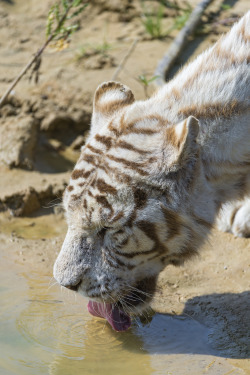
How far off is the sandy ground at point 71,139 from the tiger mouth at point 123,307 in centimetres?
46

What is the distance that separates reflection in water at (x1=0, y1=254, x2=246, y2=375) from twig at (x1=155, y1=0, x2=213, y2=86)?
10.7 feet

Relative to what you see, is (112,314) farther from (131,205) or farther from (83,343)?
(131,205)

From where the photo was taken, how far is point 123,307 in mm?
4223

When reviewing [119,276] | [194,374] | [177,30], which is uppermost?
[119,276]

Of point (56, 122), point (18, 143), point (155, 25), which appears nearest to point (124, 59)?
point (155, 25)

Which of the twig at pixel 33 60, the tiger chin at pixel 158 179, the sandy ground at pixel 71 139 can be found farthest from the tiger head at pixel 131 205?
the twig at pixel 33 60

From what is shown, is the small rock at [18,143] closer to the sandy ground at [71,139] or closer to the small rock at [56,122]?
the sandy ground at [71,139]

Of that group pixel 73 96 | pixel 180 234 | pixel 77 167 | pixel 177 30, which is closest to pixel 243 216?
pixel 180 234

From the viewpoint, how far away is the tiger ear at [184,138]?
3488mm

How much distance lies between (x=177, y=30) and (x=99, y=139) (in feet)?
17.4

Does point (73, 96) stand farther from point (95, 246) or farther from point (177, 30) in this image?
point (95, 246)

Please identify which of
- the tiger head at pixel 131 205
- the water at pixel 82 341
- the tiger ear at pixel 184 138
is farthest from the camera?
the water at pixel 82 341

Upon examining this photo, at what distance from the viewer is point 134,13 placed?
9.38 m

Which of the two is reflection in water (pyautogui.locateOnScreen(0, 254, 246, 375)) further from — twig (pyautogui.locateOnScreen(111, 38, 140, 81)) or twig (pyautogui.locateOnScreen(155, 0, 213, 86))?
twig (pyautogui.locateOnScreen(111, 38, 140, 81))
